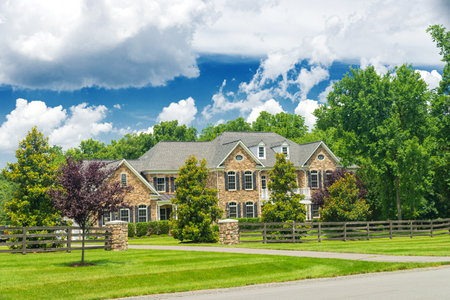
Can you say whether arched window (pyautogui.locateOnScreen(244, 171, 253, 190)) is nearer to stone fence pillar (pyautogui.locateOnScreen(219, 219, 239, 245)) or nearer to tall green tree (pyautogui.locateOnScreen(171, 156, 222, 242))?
tall green tree (pyautogui.locateOnScreen(171, 156, 222, 242))

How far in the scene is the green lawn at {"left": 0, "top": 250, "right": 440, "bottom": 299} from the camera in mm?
13656

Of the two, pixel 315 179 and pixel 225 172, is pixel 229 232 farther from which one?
pixel 315 179

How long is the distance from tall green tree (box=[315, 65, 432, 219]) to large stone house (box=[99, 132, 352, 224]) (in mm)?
8507

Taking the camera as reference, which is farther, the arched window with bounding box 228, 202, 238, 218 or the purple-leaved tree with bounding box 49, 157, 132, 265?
the arched window with bounding box 228, 202, 238, 218

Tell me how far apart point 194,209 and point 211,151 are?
21748 mm

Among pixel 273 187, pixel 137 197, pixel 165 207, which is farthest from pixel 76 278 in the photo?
pixel 165 207

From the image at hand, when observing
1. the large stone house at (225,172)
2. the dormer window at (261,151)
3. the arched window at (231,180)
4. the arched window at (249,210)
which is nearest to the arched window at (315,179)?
the large stone house at (225,172)

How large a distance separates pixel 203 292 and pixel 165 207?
38089mm

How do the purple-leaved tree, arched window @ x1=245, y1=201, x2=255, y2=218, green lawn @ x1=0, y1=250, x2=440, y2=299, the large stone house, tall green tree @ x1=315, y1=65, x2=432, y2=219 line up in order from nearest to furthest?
green lawn @ x1=0, y1=250, x2=440, y2=299
the purple-leaved tree
tall green tree @ x1=315, y1=65, x2=432, y2=219
the large stone house
arched window @ x1=245, y1=201, x2=255, y2=218

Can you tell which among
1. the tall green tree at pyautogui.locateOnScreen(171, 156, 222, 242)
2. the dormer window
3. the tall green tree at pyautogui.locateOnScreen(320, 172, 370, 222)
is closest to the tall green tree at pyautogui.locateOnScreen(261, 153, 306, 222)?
the tall green tree at pyautogui.locateOnScreen(320, 172, 370, 222)

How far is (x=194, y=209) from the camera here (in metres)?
33.6

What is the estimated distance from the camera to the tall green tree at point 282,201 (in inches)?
1357

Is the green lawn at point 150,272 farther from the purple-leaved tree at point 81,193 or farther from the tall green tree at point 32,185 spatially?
the tall green tree at point 32,185

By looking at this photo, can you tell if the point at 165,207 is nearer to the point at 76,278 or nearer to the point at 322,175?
the point at 322,175
